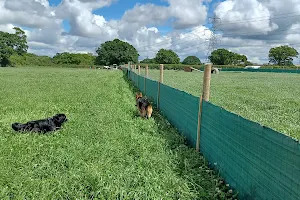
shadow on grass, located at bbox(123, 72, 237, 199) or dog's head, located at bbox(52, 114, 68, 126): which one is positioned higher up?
dog's head, located at bbox(52, 114, 68, 126)

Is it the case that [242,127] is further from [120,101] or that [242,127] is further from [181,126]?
[120,101]

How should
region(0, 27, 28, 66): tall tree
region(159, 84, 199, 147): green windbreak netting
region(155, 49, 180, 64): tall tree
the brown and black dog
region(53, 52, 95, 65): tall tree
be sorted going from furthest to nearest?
region(155, 49, 180, 64): tall tree < region(53, 52, 95, 65): tall tree < region(0, 27, 28, 66): tall tree < the brown and black dog < region(159, 84, 199, 147): green windbreak netting

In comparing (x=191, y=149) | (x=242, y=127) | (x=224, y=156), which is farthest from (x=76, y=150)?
(x=242, y=127)

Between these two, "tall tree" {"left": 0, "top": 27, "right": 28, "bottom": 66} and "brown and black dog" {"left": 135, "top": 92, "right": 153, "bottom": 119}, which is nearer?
"brown and black dog" {"left": 135, "top": 92, "right": 153, "bottom": 119}

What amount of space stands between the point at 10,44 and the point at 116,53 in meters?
34.3

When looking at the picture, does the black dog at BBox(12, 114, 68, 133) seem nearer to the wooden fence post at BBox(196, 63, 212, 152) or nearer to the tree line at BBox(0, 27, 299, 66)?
the wooden fence post at BBox(196, 63, 212, 152)

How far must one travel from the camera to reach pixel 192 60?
452ft

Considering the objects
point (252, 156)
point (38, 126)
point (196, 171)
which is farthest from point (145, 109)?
point (252, 156)

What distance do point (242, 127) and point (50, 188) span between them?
2.23 metres

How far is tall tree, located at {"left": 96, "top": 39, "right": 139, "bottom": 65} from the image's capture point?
108m

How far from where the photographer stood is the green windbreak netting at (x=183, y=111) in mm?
5037

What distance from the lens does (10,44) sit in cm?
8769

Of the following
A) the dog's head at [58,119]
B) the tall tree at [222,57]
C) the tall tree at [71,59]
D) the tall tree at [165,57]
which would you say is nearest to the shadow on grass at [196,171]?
the dog's head at [58,119]

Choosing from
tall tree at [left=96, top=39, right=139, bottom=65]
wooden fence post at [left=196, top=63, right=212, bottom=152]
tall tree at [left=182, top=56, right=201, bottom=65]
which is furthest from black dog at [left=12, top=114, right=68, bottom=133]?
tall tree at [left=182, top=56, right=201, bottom=65]
